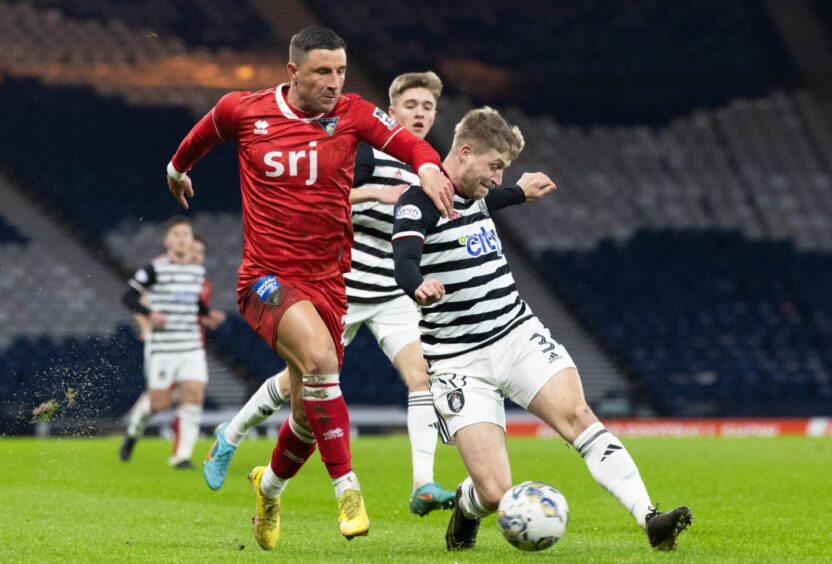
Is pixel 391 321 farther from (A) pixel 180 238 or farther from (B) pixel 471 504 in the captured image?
(A) pixel 180 238

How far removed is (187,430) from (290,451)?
21.6ft

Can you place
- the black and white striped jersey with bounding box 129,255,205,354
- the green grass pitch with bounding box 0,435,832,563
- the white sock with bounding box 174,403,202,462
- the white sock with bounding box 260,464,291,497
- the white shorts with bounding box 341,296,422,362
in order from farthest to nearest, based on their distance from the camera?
the black and white striped jersey with bounding box 129,255,205,354 < the white sock with bounding box 174,403,202,462 < the white shorts with bounding box 341,296,422,362 < the white sock with bounding box 260,464,291,497 < the green grass pitch with bounding box 0,435,832,563

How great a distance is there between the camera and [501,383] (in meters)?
6.14

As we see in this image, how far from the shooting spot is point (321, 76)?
609 cm

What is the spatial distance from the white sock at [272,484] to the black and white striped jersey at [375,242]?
2155 mm

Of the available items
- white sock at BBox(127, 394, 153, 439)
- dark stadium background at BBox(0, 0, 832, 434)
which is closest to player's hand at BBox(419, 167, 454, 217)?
white sock at BBox(127, 394, 153, 439)

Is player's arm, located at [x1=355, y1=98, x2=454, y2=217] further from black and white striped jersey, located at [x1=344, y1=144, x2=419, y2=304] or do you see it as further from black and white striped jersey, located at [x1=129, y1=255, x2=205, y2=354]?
black and white striped jersey, located at [x1=129, y1=255, x2=205, y2=354]

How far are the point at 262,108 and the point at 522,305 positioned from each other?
1.63 m

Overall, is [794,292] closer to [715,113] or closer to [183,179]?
[715,113]

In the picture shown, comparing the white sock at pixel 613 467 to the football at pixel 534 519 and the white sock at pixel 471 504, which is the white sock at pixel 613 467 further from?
the white sock at pixel 471 504

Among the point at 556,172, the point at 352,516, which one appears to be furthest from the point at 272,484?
the point at 556,172

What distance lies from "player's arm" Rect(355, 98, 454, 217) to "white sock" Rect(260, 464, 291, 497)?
1.69 metres

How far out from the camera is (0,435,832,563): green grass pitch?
5863 mm

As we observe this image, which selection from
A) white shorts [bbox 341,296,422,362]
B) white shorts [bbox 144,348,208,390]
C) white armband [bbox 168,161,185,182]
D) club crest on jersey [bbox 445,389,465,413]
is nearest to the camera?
Answer: club crest on jersey [bbox 445,389,465,413]
